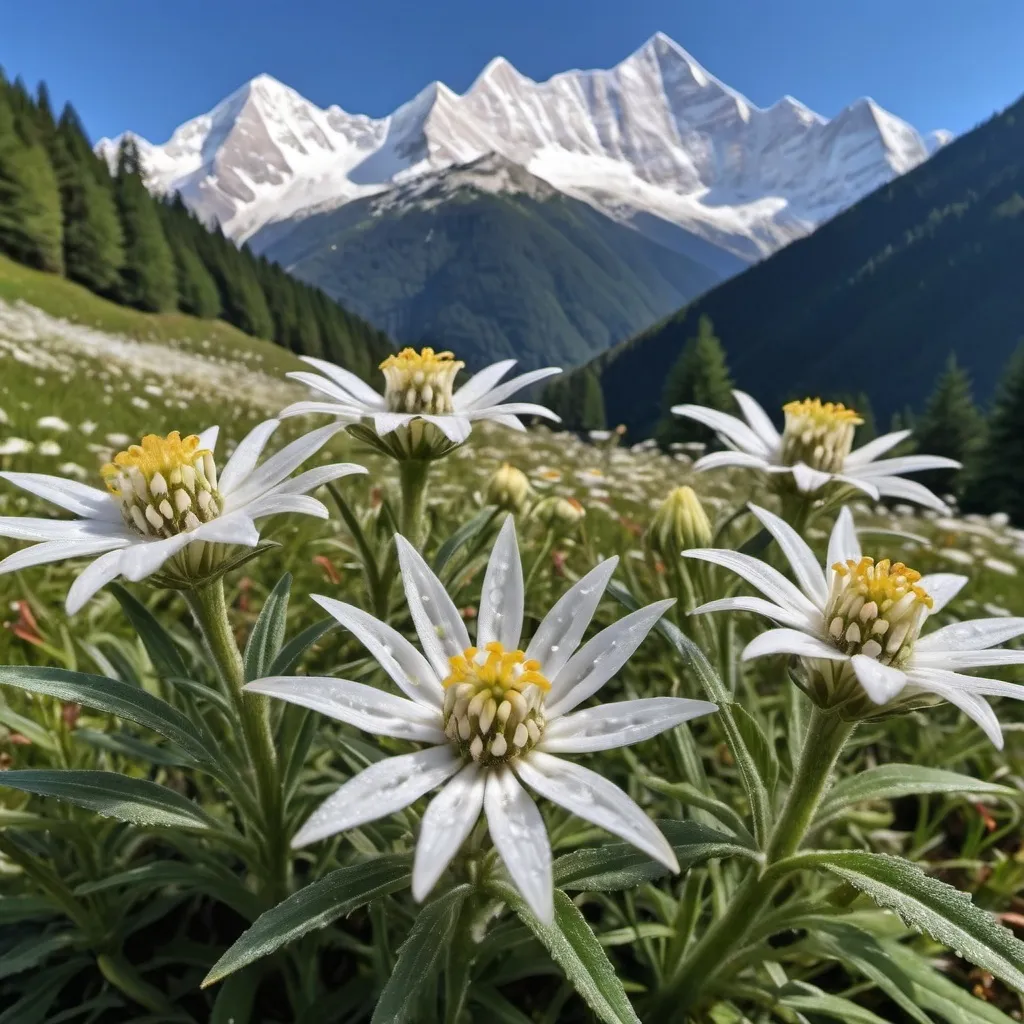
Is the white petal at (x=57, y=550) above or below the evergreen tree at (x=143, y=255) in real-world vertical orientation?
below

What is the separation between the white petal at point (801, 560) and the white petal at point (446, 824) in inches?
34.2

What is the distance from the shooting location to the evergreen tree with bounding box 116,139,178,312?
1716 inches

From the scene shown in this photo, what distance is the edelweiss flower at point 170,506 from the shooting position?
1324mm

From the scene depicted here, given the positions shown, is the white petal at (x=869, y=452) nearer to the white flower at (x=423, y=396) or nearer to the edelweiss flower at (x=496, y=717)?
the white flower at (x=423, y=396)

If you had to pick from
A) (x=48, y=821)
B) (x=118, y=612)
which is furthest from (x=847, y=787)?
(x=118, y=612)

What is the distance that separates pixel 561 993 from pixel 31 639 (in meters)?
2.26

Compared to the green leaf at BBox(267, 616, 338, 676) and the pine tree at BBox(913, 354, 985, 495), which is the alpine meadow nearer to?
the green leaf at BBox(267, 616, 338, 676)

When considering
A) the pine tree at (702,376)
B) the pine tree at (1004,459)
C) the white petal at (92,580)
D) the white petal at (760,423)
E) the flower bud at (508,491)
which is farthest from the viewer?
the pine tree at (702,376)

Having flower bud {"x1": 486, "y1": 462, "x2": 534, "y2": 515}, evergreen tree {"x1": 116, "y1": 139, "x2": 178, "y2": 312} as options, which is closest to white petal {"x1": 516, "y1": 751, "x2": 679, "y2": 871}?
flower bud {"x1": 486, "y1": 462, "x2": 534, "y2": 515}

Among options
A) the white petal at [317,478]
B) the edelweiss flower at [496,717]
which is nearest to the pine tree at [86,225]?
the white petal at [317,478]

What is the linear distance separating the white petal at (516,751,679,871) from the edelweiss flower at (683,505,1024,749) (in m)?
0.33

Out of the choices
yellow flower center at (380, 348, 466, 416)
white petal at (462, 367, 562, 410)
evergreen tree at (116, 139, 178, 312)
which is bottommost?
white petal at (462, 367, 562, 410)

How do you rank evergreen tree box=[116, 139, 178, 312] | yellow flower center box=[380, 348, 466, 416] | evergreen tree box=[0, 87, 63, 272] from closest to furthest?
yellow flower center box=[380, 348, 466, 416] < evergreen tree box=[0, 87, 63, 272] < evergreen tree box=[116, 139, 178, 312]

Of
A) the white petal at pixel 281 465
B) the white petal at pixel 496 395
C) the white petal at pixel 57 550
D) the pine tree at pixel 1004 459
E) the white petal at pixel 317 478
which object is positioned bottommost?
the pine tree at pixel 1004 459
